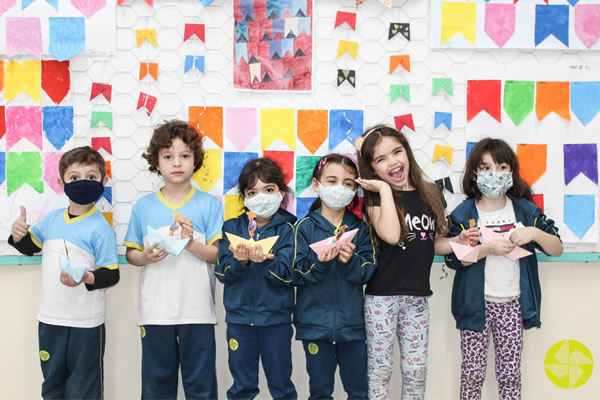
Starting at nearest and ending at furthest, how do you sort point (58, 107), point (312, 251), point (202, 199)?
point (312, 251), point (202, 199), point (58, 107)

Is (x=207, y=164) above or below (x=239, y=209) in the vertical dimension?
above

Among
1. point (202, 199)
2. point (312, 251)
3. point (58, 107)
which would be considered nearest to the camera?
point (312, 251)

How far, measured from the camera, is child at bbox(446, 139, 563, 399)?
6.77 ft

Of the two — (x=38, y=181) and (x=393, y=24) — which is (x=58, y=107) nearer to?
(x=38, y=181)

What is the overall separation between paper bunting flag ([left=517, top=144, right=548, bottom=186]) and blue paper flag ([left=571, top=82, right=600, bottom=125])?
225 mm

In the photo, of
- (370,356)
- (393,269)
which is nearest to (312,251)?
(393,269)

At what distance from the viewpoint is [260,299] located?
1961mm

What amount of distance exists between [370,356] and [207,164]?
1.08 metres

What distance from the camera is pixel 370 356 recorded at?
197cm

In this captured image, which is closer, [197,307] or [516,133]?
[197,307]

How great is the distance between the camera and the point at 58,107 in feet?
7.39

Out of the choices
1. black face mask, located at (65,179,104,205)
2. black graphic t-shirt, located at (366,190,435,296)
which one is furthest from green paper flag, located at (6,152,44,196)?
black graphic t-shirt, located at (366,190,435,296)

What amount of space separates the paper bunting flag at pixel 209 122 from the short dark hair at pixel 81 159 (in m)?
0.42

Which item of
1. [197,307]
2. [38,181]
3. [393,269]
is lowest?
[197,307]
